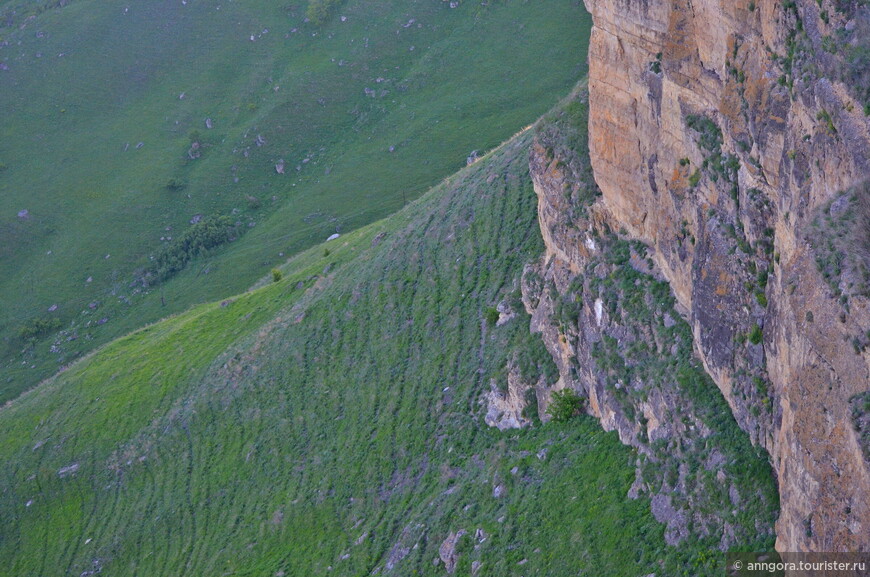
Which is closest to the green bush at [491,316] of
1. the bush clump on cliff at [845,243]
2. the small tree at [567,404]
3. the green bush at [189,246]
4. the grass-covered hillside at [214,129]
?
the small tree at [567,404]

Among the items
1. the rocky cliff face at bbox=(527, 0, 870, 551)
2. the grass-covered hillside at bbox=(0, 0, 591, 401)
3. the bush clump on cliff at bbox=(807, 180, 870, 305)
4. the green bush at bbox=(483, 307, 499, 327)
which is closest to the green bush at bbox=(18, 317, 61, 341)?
the grass-covered hillside at bbox=(0, 0, 591, 401)

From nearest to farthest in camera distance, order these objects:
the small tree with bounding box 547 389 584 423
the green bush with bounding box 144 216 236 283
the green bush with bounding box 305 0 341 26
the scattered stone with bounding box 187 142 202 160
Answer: the small tree with bounding box 547 389 584 423
the green bush with bounding box 144 216 236 283
the scattered stone with bounding box 187 142 202 160
the green bush with bounding box 305 0 341 26

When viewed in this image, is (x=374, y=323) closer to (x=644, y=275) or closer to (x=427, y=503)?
(x=427, y=503)

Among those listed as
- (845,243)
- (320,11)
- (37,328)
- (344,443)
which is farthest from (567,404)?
(320,11)

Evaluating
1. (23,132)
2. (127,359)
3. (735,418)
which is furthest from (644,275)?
(23,132)

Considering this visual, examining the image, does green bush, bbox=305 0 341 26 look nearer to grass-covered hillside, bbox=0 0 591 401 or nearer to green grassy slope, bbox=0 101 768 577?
grass-covered hillside, bbox=0 0 591 401

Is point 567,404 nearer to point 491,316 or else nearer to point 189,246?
point 491,316
